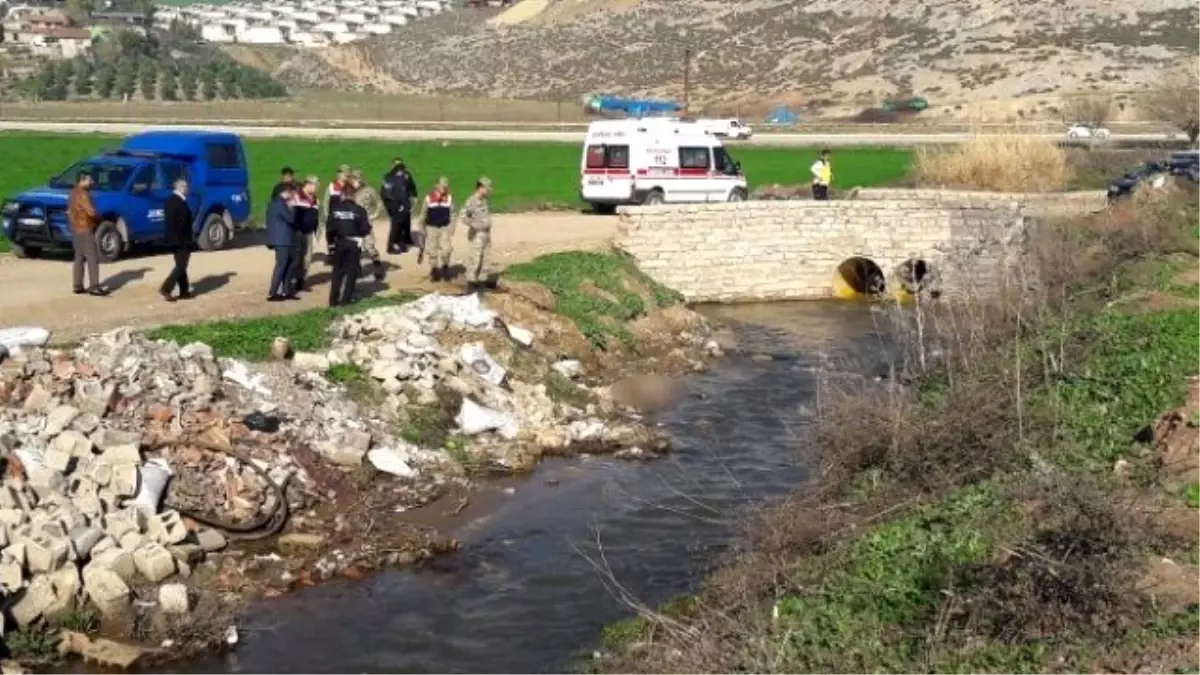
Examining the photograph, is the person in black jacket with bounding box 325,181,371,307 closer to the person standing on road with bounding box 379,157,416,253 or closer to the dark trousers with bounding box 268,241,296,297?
the dark trousers with bounding box 268,241,296,297

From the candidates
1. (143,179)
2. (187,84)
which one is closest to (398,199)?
(143,179)

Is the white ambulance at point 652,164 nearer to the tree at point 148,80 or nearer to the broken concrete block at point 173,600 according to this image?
the broken concrete block at point 173,600

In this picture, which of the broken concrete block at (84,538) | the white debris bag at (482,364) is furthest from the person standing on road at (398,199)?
the broken concrete block at (84,538)

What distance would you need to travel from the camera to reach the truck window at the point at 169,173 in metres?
24.3

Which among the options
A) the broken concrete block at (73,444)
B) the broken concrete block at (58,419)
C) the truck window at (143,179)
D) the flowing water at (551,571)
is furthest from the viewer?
the truck window at (143,179)

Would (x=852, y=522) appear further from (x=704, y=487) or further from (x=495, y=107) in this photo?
(x=495, y=107)

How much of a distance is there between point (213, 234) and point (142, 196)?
1902 mm

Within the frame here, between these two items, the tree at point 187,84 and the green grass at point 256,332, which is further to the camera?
the tree at point 187,84

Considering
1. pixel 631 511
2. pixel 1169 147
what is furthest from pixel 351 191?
pixel 1169 147

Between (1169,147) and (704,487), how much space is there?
146 feet

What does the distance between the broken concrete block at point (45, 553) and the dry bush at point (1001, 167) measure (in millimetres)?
29354

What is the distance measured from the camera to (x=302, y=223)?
20.6 meters

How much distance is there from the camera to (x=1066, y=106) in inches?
3314

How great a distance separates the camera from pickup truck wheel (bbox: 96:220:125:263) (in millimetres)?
22906
